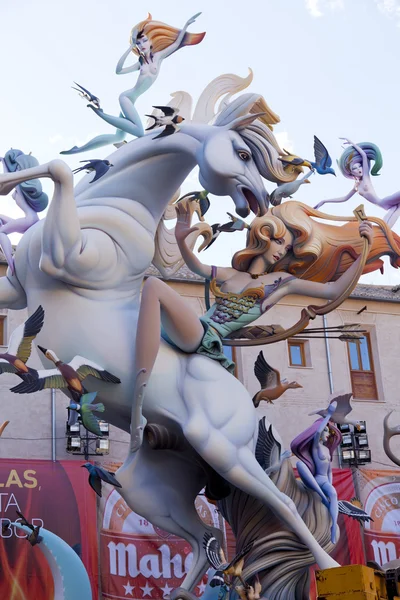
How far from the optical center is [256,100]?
8750mm

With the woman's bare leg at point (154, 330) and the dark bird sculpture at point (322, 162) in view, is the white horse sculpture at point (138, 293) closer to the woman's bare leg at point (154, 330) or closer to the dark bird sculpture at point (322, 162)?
the woman's bare leg at point (154, 330)

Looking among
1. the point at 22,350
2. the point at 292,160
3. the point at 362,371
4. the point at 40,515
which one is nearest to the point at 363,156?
the point at 292,160

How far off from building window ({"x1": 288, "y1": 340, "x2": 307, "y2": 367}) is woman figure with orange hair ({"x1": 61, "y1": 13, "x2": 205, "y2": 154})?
960 cm

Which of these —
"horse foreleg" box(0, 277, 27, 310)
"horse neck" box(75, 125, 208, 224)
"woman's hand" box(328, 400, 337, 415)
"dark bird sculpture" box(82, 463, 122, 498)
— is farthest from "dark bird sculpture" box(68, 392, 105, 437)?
"woman's hand" box(328, 400, 337, 415)

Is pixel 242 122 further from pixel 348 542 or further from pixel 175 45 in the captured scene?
pixel 348 542

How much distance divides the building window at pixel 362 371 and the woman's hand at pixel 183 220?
9956 millimetres

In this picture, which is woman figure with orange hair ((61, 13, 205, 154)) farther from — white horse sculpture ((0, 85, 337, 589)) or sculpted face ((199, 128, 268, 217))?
sculpted face ((199, 128, 268, 217))

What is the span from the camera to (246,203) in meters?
8.31

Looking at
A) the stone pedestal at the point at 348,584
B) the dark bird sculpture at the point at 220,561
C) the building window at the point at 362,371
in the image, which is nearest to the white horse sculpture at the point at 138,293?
the dark bird sculpture at the point at 220,561

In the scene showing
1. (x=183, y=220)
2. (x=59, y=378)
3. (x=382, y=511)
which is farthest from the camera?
(x=382, y=511)

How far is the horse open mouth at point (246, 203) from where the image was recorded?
27.3 feet

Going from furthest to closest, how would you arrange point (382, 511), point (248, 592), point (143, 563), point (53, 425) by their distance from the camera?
point (382, 511) → point (53, 425) → point (143, 563) → point (248, 592)

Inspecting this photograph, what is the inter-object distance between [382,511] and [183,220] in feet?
31.0

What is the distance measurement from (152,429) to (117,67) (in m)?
3.17
